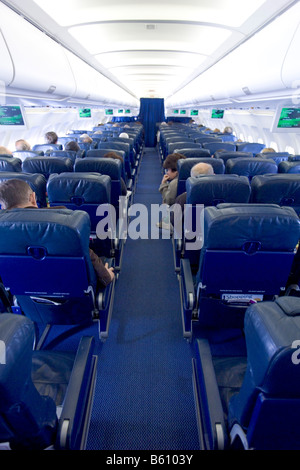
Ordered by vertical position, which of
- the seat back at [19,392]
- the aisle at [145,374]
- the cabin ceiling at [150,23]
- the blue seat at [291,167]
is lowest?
the aisle at [145,374]

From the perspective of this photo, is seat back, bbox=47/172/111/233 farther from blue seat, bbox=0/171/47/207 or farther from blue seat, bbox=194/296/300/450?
blue seat, bbox=194/296/300/450

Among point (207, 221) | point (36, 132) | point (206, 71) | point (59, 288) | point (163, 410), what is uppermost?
point (206, 71)

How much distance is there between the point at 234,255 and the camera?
1818 mm

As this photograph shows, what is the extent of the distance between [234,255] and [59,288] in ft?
4.43

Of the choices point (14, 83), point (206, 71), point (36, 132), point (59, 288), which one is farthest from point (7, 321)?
point (36, 132)

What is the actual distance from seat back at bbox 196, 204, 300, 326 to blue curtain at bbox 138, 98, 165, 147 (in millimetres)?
18765

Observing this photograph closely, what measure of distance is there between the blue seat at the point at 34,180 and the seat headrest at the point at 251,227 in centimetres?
246

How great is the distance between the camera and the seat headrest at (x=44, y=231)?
1609mm

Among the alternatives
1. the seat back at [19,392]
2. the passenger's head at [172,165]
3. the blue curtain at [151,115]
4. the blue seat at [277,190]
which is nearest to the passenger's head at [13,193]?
the seat back at [19,392]

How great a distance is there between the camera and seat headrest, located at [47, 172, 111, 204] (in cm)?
284

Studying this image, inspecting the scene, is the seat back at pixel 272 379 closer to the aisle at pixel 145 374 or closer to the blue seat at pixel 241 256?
the blue seat at pixel 241 256

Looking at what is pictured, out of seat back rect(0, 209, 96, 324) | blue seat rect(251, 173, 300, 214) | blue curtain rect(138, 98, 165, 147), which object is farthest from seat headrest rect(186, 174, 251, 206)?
blue curtain rect(138, 98, 165, 147)

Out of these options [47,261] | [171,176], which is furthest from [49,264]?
[171,176]
